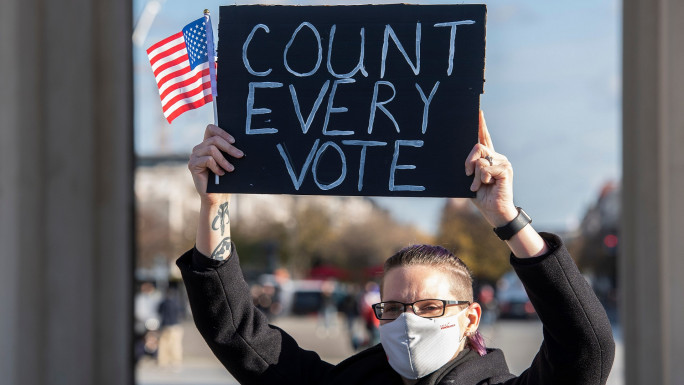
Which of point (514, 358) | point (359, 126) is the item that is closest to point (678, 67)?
point (359, 126)

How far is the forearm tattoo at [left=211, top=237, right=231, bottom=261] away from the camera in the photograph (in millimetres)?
2896

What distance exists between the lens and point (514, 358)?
17.4 metres

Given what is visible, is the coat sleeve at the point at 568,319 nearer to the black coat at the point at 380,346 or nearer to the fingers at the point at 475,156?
the black coat at the point at 380,346

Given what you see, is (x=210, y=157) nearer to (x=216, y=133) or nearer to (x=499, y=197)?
(x=216, y=133)

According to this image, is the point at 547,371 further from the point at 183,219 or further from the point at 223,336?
the point at 183,219

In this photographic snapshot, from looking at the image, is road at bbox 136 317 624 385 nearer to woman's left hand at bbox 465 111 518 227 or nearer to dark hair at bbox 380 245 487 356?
dark hair at bbox 380 245 487 356

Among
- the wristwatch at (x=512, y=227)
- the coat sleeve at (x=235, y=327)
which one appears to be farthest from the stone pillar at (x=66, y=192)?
the wristwatch at (x=512, y=227)

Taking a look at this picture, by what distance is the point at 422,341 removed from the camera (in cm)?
278

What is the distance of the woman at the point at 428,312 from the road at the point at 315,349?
209 inches

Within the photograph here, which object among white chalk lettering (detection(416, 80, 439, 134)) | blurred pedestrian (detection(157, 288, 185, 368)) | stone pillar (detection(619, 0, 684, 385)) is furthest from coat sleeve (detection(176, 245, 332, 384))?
blurred pedestrian (detection(157, 288, 185, 368))

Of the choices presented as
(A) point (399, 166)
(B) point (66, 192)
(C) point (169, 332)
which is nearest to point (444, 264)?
(A) point (399, 166)

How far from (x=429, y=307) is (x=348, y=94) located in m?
0.76

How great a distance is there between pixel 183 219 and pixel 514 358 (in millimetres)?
47109

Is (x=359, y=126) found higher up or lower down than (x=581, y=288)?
higher up
